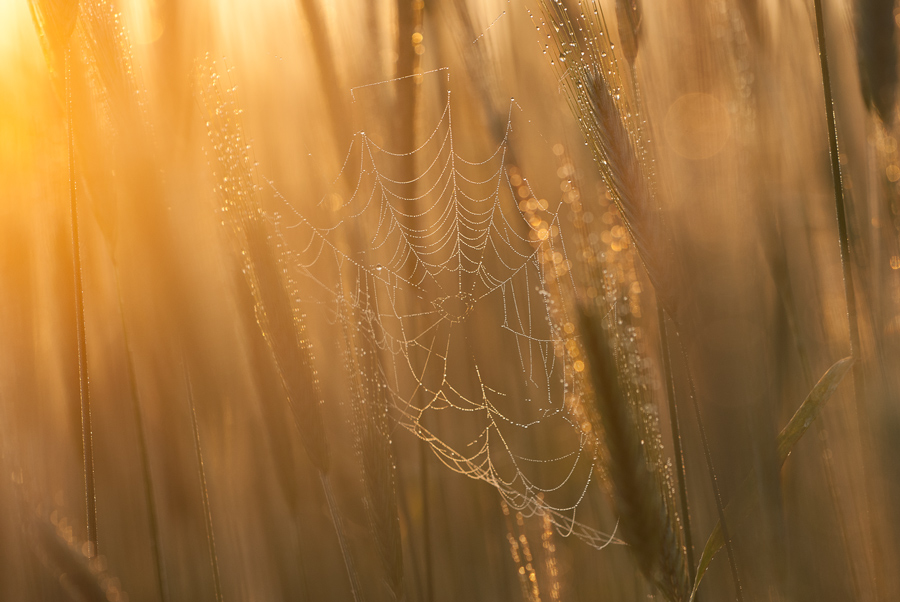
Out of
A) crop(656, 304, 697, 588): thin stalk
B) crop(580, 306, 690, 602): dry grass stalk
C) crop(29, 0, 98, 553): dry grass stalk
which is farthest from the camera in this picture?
crop(29, 0, 98, 553): dry grass stalk

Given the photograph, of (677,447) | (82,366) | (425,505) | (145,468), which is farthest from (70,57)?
(677,447)

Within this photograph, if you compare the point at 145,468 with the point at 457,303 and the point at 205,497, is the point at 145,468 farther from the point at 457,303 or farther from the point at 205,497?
the point at 457,303

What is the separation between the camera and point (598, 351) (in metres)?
0.45

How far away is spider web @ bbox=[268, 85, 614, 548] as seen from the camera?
70 cm

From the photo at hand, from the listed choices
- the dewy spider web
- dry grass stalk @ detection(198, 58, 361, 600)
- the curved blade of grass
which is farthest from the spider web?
the curved blade of grass

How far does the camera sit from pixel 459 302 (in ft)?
2.35

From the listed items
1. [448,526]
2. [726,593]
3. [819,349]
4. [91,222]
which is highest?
[91,222]

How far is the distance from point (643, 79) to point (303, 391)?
569 millimetres

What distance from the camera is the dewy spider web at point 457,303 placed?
0.70 meters

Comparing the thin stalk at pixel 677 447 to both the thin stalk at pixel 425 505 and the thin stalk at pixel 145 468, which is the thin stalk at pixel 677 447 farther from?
the thin stalk at pixel 145 468

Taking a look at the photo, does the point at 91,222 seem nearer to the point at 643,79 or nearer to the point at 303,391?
the point at 303,391

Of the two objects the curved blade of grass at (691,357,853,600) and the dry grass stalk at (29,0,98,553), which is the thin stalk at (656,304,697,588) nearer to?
the curved blade of grass at (691,357,853,600)

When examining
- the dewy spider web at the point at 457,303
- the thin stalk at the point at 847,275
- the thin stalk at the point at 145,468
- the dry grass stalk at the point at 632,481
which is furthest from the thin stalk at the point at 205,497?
the thin stalk at the point at 847,275

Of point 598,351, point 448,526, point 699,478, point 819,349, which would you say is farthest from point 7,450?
point 819,349
